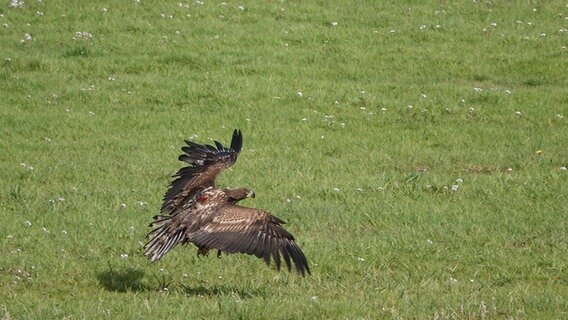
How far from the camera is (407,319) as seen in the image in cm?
850

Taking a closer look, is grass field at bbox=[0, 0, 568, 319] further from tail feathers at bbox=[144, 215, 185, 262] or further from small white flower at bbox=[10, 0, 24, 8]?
tail feathers at bbox=[144, 215, 185, 262]

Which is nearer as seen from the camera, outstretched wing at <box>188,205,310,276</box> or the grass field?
outstretched wing at <box>188,205,310,276</box>

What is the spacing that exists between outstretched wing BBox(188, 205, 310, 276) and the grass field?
42 centimetres

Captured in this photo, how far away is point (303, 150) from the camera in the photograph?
48.0ft

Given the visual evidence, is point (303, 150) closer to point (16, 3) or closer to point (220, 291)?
point (220, 291)

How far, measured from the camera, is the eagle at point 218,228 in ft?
29.7

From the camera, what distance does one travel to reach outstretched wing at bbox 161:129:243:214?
10312 millimetres

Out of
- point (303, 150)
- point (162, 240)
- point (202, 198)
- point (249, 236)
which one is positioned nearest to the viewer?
point (249, 236)

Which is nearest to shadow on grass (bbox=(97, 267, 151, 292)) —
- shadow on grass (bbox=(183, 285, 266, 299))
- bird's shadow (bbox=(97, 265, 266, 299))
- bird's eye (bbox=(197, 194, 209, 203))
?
bird's shadow (bbox=(97, 265, 266, 299))

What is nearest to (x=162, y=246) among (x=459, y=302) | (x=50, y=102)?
(x=459, y=302)

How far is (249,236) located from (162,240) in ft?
2.73

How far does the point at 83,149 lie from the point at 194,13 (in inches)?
235

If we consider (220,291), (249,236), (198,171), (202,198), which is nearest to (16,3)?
(198,171)

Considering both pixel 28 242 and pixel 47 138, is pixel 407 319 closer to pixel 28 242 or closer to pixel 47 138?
pixel 28 242
